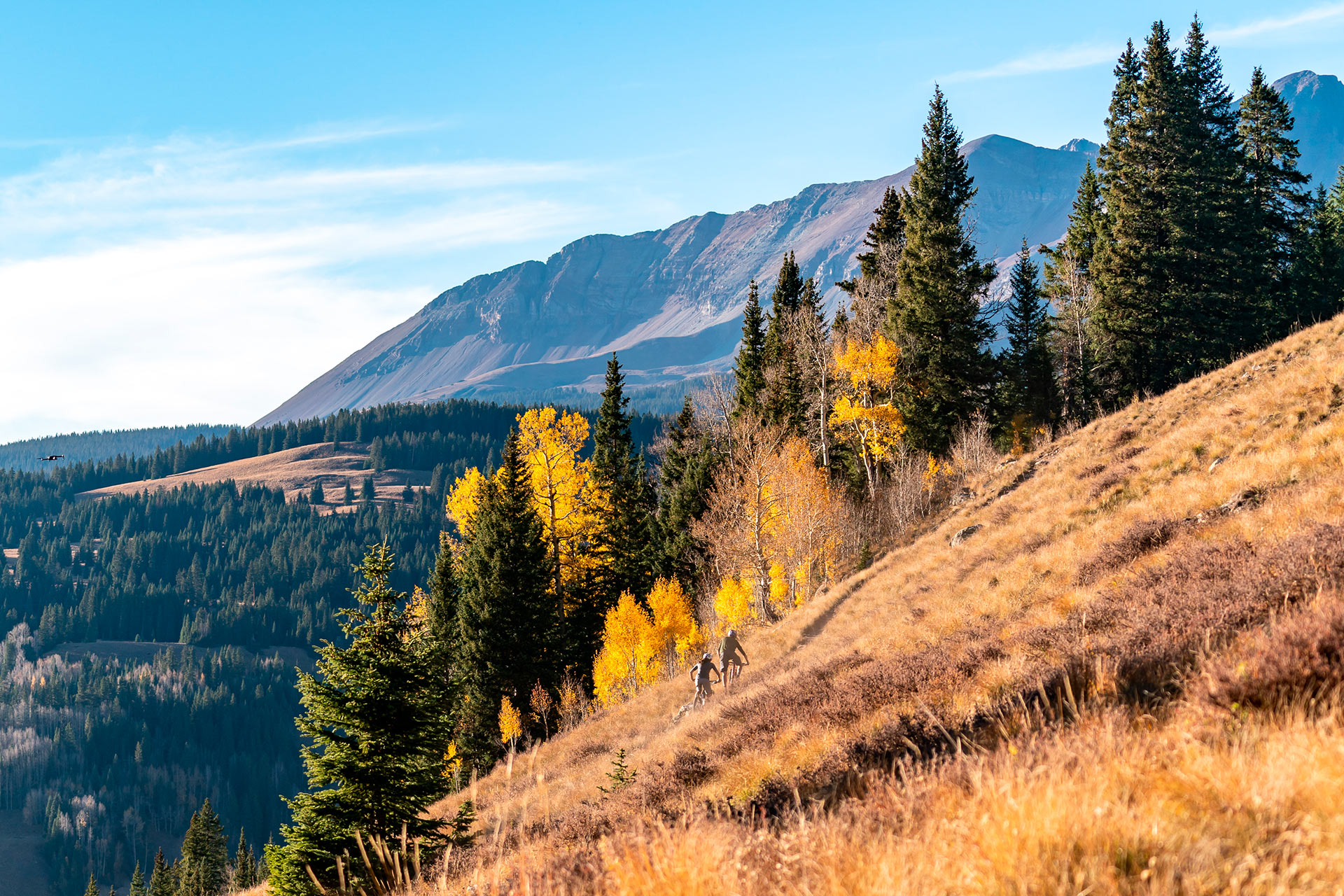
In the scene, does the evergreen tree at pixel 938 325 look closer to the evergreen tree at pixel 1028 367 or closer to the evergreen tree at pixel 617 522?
the evergreen tree at pixel 1028 367

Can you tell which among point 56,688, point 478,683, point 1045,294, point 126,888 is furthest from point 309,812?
point 56,688

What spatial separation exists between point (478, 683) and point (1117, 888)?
126 feet

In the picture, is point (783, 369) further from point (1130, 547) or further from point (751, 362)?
point (1130, 547)

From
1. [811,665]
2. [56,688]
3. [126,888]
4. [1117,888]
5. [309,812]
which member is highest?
[1117,888]

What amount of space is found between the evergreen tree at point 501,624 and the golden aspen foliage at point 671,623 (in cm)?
540

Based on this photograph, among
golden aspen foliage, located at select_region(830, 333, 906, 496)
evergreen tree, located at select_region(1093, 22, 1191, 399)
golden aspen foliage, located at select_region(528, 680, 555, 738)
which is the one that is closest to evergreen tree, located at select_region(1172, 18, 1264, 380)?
evergreen tree, located at select_region(1093, 22, 1191, 399)

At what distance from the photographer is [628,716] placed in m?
26.0

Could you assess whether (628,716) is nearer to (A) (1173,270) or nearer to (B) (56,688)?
(A) (1173,270)

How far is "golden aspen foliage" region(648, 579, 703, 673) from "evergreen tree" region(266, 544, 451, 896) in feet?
85.4

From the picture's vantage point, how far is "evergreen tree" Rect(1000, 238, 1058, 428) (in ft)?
149

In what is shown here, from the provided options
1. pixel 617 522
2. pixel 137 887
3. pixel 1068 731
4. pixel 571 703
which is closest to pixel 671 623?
pixel 571 703

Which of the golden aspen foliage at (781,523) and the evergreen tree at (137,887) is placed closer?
the golden aspen foliage at (781,523)

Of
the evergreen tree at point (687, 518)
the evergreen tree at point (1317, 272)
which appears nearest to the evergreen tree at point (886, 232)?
the evergreen tree at point (687, 518)

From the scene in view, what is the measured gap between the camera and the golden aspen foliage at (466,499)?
46.8 m
